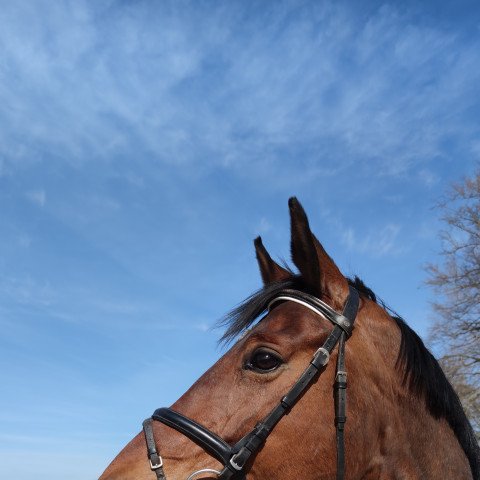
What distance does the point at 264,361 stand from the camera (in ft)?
11.4

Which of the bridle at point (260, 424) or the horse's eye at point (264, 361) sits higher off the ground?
the horse's eye at point (264, 361)

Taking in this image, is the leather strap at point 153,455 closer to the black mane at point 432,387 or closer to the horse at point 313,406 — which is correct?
the horse at point 313,406

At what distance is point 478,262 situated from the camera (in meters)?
20.9

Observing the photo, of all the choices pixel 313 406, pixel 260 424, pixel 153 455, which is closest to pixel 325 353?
pixel 313 406

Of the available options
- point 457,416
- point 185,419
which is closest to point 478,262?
point 457,416

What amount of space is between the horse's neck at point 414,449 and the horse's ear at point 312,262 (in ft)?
2.81

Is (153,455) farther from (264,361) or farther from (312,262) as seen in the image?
(312,262)

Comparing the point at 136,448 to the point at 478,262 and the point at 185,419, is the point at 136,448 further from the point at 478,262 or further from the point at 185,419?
the point at 478,262

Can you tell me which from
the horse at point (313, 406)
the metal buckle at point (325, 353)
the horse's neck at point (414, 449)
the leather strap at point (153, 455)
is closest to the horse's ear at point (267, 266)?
the horse at point (313, 406)

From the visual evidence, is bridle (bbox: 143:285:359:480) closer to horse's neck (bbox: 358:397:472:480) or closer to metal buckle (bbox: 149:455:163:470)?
metal buckle (bbox: 149:455:163:470)

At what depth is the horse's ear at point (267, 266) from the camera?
4.71 m

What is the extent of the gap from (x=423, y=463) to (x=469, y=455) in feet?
1.42

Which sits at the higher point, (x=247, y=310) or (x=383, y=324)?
(x=247, y=310)

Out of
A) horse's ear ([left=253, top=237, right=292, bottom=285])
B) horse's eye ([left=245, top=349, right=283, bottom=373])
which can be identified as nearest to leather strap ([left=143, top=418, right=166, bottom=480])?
horse's eye ([left=245, top=349, right=283, bottom=373])
